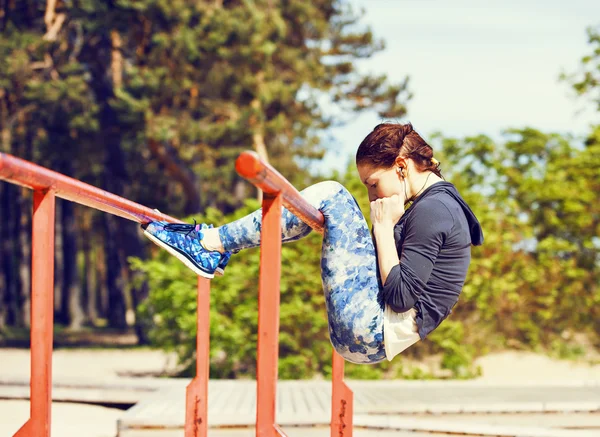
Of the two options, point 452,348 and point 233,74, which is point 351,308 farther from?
point 233,74

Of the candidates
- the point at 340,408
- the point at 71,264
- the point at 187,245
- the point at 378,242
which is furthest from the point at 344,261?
the point at 71,264

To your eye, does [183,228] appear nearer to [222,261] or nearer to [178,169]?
[222,261]

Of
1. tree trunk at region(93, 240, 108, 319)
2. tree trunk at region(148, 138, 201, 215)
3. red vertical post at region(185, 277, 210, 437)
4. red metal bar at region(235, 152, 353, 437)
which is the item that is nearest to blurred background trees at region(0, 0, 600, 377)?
tree trunk at region(148, 138, 201, 215)

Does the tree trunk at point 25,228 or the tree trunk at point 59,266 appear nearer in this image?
the tree trunk at point 25,228

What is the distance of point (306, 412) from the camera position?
612 cm

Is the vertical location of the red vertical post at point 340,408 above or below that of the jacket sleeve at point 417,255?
below

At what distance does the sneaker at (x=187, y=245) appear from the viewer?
3.15 m

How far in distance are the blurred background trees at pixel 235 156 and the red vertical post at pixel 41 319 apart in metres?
6.72

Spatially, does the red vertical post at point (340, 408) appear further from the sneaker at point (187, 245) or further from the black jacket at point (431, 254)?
the sneaker at point (187, 245)

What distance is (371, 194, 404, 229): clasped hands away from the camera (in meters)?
3.04

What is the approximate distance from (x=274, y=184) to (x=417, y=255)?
0.85 metres

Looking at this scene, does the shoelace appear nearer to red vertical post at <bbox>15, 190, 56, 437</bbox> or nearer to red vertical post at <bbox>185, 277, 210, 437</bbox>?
red vertical post at <bbox>185, 277, 210, 437</bbox>

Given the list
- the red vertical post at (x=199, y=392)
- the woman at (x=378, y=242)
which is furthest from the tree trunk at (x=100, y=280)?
the woman at (x=378, y=242)

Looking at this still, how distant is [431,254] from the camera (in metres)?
3.00
